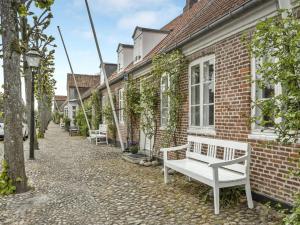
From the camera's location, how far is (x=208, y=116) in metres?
6.41

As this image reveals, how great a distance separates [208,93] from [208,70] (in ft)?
1.79

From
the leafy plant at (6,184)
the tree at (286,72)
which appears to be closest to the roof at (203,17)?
the tree at (286,72)

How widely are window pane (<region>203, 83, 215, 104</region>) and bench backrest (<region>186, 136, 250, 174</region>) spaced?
0.97 m

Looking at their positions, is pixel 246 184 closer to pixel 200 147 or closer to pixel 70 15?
pixel 200 147

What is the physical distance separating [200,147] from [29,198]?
364 cm

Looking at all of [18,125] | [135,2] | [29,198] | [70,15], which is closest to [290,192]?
[29,198]

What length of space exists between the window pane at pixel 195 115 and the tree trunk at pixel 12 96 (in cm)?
406

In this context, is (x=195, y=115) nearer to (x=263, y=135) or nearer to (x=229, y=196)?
(x=263, y=135)

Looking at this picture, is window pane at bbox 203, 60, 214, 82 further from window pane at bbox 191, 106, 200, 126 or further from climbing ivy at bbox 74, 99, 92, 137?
climbing ivy at bbox 74, 99, 92, 137

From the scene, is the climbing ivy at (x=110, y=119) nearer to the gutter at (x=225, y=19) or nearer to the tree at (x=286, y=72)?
the gutter at (x=225, y=19)

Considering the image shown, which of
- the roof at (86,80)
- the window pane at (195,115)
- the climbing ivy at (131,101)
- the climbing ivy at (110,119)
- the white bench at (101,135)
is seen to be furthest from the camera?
the roof at (86,80)

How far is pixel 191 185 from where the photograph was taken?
231 inches

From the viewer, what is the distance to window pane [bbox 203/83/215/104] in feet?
20.5

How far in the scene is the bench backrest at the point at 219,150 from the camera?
4668 millimetres
